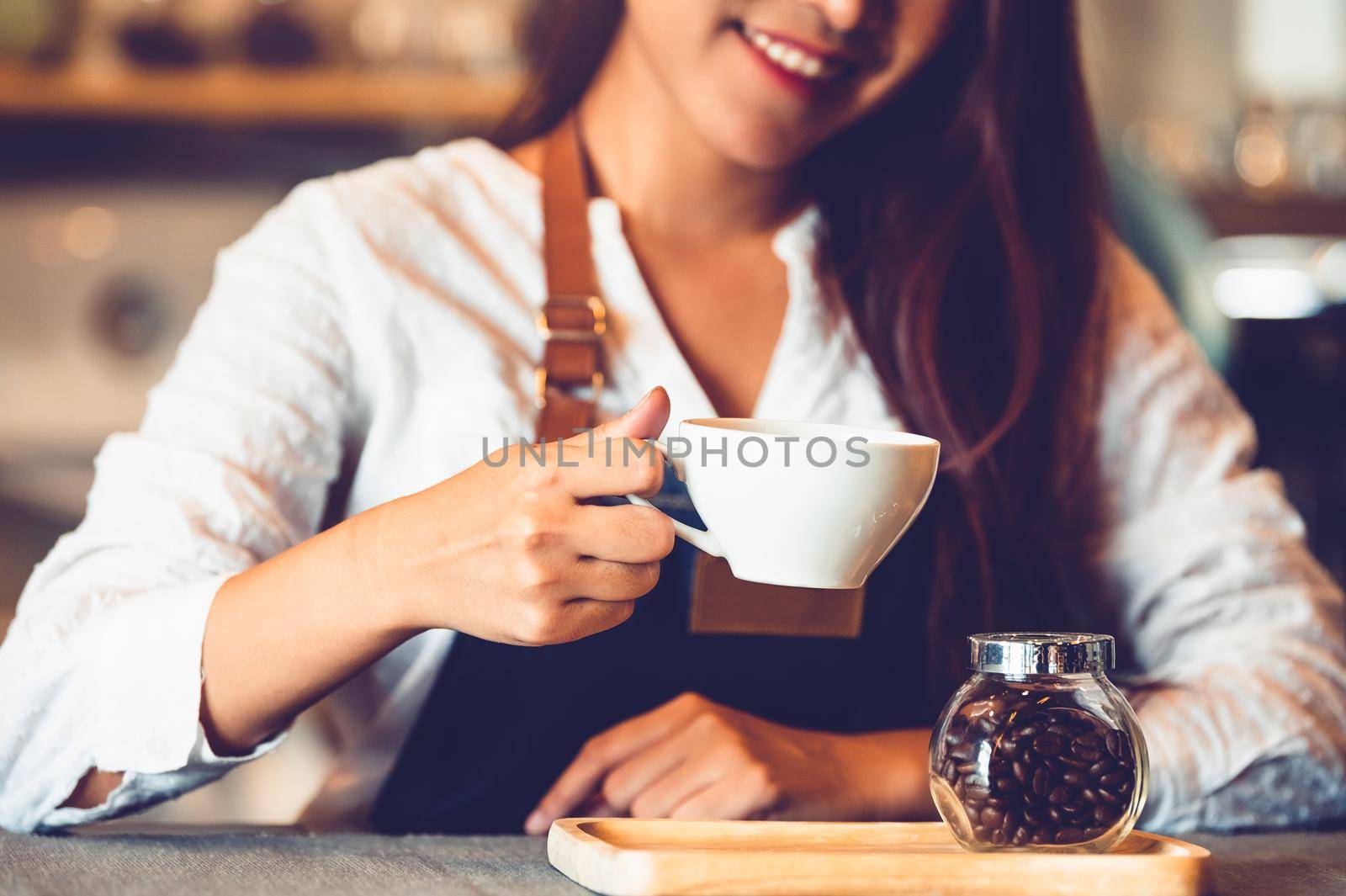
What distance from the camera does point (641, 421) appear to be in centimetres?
76

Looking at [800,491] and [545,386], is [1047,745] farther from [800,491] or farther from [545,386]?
[545,386]

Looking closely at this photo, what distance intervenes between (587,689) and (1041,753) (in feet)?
1.58

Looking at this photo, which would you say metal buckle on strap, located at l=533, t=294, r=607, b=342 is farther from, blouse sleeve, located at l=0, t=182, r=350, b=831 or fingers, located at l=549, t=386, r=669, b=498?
fingers, located at l=549, t=386, r=669, b=498

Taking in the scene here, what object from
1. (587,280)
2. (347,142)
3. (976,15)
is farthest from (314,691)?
(347,142)

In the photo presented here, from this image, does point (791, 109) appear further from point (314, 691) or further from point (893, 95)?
point (314, 691)

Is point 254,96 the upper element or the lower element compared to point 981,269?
upper

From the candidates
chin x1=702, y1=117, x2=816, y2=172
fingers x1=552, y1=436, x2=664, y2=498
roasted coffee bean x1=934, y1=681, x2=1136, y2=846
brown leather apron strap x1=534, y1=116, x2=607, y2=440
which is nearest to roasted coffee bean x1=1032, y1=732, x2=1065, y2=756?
roasted coffee bean x1=934, y1=681, x2=1136, y2=846

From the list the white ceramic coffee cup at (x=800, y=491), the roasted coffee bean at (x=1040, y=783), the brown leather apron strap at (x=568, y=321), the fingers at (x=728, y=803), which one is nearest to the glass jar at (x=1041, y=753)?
the roasted coffee bean at (x=1040, y=783)

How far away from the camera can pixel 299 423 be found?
1146mm

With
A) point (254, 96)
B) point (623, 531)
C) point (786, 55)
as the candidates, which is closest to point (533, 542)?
point (623, 531)

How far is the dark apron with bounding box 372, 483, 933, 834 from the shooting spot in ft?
3.89

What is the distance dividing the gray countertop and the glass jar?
98mm

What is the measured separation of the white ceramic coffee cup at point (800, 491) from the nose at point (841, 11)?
1.52 feet

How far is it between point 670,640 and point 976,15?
24.8 inches
